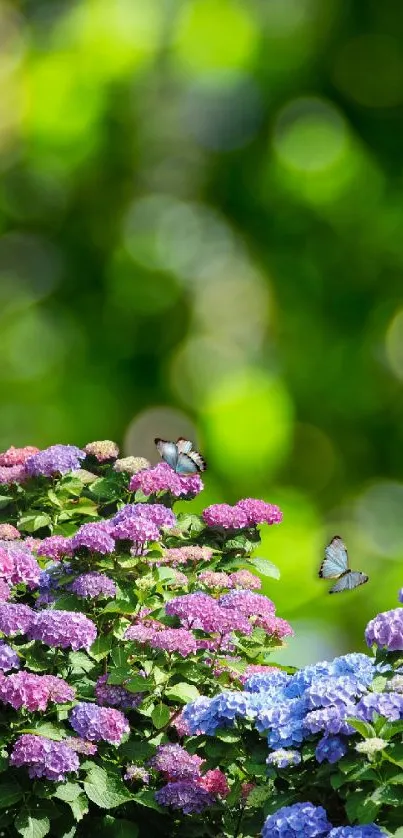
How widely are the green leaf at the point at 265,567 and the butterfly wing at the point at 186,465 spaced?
32cm

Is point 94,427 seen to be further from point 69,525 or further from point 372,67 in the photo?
point 69,525

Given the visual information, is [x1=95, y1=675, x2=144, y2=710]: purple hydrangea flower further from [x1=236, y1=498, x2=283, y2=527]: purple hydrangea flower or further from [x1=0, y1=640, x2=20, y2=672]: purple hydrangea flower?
[x1=236, y1=498, x2=283, y2=527]: purple hydrangea flower

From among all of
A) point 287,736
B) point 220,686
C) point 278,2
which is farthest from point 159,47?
point 220,686

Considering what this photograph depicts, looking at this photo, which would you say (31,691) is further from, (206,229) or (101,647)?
(206,229)

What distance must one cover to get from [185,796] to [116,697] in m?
0.30

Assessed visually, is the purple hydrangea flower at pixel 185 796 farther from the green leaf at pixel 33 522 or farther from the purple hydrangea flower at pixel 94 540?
the green leaf at pixel 33 522

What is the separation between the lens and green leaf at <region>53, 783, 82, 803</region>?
8.88 ft

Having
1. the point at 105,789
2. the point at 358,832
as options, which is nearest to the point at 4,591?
the point at 105,789

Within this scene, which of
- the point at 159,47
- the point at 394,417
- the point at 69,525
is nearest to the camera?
the point at 159,47

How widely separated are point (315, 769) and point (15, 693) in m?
0.72

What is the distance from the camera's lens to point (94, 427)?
1803mm

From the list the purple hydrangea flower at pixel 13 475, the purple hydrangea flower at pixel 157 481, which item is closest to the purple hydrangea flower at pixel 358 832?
the purple hydrangea flower at pixel 157 481

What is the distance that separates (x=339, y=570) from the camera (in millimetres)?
2812

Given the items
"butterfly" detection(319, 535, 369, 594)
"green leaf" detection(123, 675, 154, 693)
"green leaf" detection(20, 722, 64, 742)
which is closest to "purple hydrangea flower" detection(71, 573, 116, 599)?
"green leaf" detection(123, 675, 154, 693)
